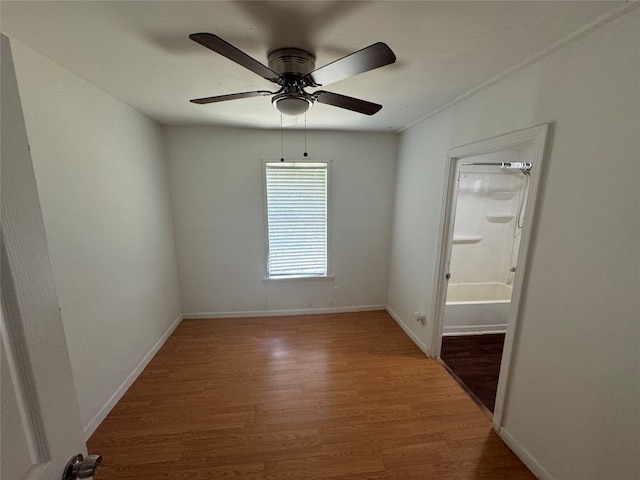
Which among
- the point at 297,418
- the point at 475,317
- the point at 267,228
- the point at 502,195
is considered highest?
the point at 502,195

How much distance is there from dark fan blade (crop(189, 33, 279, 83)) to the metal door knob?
4.39 feet

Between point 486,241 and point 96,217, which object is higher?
point 96,217

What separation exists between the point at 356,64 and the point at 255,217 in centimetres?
234

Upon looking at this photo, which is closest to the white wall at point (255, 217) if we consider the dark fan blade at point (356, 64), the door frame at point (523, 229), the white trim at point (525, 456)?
the door frame at point (523, 229)

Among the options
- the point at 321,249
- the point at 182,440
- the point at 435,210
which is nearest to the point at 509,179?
the point at 435,210

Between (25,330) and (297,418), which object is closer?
(25,330)

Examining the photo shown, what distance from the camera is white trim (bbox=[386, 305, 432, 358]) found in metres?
2.65

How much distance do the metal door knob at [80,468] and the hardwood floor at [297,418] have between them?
1.11m

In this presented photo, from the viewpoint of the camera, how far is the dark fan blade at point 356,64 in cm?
100

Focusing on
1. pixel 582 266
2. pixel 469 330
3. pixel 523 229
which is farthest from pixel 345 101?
pixel 469 330

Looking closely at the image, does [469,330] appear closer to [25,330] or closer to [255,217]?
[255,217]

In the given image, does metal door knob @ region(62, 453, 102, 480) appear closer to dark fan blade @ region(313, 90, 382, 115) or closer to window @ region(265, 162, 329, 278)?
dark fan blade @ region(313, 90, 382, 115)

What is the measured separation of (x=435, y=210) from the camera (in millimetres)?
2457

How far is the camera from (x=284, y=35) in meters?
1.26
